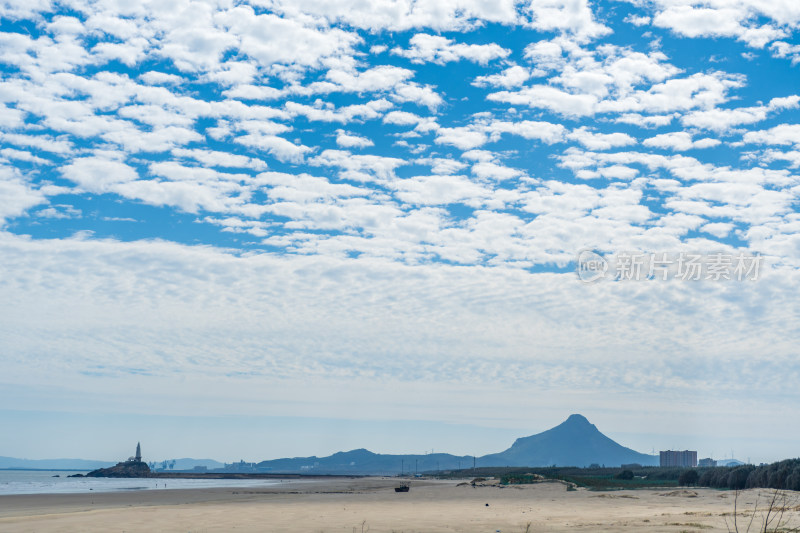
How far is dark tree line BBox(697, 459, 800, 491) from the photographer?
5084 centimetres

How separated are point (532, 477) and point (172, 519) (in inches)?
2614

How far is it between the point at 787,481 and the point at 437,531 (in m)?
39.6

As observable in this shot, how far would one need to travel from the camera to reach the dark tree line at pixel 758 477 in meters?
50.8

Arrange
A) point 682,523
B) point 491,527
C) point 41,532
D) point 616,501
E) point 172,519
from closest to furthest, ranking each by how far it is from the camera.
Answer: point 682,523
point 491,527
point 41,532
point 172,519
point 616,501

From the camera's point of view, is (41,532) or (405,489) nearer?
(41,532)

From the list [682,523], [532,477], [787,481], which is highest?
[682,523]

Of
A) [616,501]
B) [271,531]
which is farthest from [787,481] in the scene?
[271,531]

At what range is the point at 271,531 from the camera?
82.9ft

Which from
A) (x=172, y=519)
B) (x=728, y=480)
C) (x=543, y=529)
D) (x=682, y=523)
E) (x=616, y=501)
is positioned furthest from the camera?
(x=728, y=480)

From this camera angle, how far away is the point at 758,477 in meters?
56.8

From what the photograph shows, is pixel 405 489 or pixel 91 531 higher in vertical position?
pixel 91 531

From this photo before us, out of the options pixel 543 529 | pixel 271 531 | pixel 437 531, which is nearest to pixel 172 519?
pixel 271 531

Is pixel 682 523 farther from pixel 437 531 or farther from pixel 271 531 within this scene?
pixel 271 531

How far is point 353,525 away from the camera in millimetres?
27219
